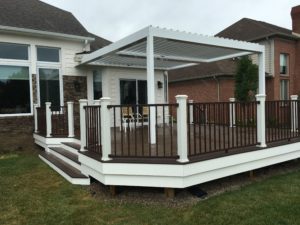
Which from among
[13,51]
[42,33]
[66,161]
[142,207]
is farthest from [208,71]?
[142,207]

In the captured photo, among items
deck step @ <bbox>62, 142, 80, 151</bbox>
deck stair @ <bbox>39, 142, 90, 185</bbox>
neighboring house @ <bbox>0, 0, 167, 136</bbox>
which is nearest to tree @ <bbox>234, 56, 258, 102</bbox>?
neighboring house @ <bbox>0, 0, 167, 136</bbox>

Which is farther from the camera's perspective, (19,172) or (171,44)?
(171,44)

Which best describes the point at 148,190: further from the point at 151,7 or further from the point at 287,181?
the point at 151,7

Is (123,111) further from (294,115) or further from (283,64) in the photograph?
(283,64)

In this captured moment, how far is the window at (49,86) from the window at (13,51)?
27.9 inches

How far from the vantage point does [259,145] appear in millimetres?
6094

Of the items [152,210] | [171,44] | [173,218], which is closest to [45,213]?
[152,210]

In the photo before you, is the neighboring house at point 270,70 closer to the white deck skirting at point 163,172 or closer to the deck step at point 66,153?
the deck step at point 66,153

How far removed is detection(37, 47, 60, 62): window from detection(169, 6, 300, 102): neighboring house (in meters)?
10.1

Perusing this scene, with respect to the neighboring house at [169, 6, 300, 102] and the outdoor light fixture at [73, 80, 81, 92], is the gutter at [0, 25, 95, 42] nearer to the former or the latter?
the outdoor light fixture at [73, 80, 81, 92]

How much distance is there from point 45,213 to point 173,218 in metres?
1.95

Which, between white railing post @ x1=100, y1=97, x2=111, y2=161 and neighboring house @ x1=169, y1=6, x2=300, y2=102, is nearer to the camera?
white railing post @ x1=100, y1=97, x2=111, y2=161

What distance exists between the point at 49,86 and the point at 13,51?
5.12 feet

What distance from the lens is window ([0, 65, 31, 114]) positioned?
906 centimetres
